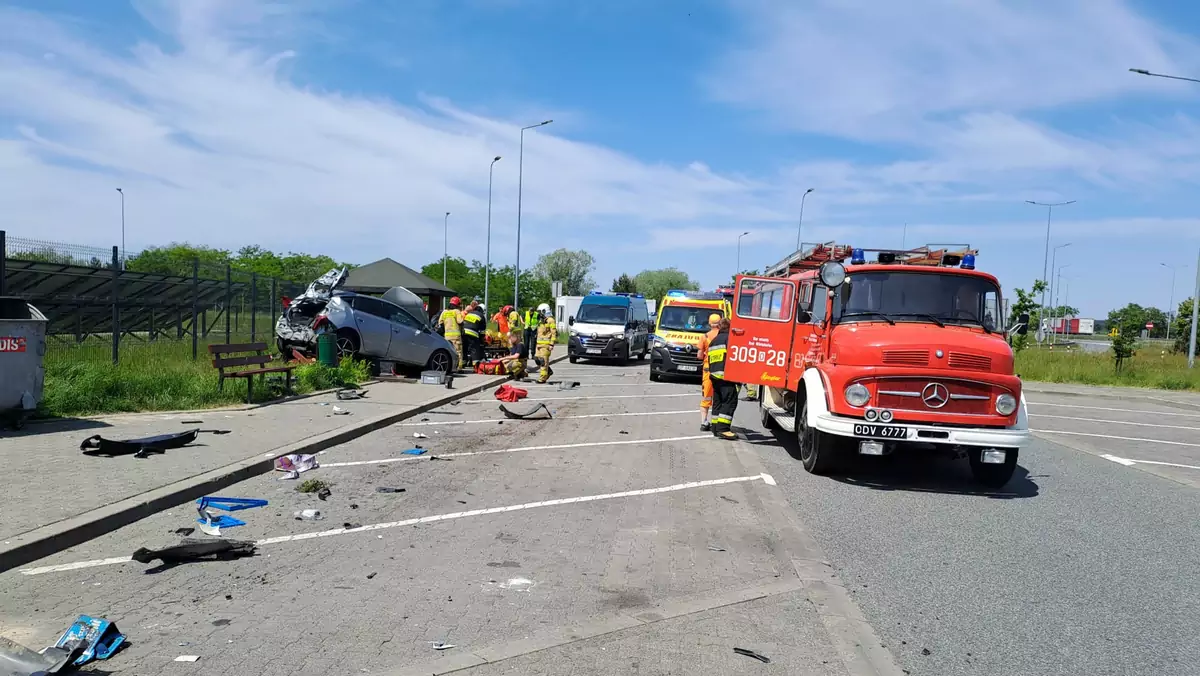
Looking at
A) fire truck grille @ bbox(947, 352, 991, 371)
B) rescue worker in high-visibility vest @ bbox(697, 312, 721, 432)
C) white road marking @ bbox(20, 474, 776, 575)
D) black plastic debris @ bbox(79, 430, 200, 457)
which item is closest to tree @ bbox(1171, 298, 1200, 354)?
rescue worker in high-visibility vest @ bbox(697, 312, 721, 432)

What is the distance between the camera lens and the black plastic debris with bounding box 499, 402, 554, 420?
13.2m

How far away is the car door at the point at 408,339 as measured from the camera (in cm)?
1770

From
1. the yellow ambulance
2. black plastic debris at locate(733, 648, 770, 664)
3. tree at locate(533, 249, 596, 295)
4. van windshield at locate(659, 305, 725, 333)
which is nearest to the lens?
black plastic debris at locate(733, 648, 770, 664)

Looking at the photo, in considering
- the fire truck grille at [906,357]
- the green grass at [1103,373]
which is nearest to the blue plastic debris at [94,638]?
the fire truck grille at [906,357]

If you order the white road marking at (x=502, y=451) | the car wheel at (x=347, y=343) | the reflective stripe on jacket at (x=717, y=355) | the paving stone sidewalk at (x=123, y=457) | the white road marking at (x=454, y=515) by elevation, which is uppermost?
the reflective stripe on jacket at (x=717, y=355)

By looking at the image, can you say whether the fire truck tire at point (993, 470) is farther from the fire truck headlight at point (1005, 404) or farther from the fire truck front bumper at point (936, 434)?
the fire truck headlight at point (1005, 404)

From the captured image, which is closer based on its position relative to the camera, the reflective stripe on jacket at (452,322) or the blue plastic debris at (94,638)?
the blue plastic debris at (94,638)

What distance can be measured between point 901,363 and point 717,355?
3.65 meters

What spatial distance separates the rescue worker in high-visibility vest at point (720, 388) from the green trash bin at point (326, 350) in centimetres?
758

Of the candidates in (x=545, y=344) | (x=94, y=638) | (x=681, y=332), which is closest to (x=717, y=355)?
(x=94, y=638)

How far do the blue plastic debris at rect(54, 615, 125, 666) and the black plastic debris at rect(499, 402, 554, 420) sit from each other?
9206 millimetres

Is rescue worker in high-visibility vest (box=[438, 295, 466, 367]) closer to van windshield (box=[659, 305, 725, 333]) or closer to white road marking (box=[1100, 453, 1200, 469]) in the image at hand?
van windshield (box=[659, 305, 725, 333])

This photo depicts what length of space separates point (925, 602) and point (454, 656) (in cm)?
290

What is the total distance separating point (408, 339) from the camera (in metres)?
17.9
